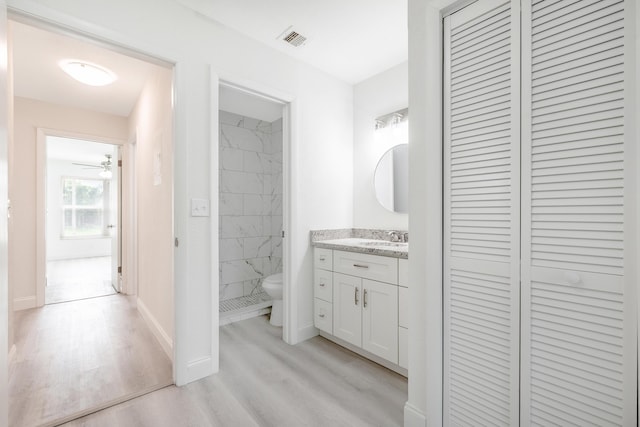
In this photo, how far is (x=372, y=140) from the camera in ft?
9.38

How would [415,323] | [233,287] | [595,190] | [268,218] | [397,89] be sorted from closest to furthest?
[595,190] → [415,323] → [397,89] → [233,287] → [268,218]

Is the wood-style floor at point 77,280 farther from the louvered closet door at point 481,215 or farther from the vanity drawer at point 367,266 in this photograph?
the louvered closet door at point 481,215

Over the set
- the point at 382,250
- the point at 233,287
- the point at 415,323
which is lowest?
the point at 233,287

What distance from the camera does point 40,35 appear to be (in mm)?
2164

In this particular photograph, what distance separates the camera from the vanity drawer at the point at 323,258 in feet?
8.07

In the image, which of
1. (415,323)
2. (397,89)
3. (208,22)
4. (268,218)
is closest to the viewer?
(415,323)

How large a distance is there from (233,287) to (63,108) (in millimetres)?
2976

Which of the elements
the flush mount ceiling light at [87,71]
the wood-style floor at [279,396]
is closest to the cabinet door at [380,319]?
the wood-style floor at [279,396]

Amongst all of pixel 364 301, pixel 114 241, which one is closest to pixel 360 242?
pixel 364 301

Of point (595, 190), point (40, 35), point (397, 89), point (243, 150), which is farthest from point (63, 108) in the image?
point (595, 190)

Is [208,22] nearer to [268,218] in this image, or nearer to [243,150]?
[243,150]

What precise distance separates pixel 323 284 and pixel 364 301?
1.49 ft

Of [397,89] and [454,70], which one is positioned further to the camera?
[397,89]

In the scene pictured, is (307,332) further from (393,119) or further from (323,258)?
(393,119)
